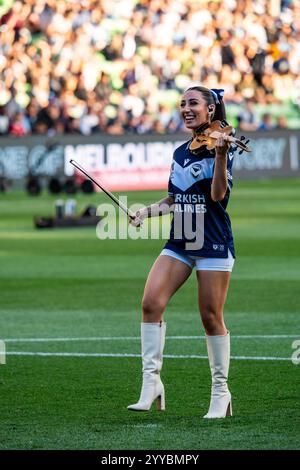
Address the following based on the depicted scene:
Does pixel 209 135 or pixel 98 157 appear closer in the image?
pixel 209 135

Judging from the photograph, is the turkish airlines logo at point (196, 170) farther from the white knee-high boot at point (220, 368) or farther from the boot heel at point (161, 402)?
the boot heel at point (161, 402)

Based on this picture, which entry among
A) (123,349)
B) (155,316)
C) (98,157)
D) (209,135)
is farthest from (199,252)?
(98,157)

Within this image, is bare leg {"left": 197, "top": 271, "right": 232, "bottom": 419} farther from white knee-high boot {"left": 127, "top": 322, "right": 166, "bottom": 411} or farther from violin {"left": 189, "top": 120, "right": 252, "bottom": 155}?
violin {"left": 189, "top": 120, "right": 252, "bottom": 155}

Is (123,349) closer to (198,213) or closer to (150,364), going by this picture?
(150,364)

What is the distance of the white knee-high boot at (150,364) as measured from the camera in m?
8.09

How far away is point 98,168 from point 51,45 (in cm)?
652

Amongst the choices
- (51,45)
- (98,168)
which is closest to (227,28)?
(51,45)

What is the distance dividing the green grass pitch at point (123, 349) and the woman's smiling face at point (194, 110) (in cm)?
184

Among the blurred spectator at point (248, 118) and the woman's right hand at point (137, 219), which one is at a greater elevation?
the woman's right hand at point (137, 219)

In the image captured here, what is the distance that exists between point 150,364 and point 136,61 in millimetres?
35622

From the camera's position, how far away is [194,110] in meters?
8.05

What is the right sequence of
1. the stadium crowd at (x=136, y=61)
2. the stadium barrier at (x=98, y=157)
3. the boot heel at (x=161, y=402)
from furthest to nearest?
the stadium crowd at (x=136, y=61)
the stadium barrier at (x=98, y=157)
the boot heel at (x=161, y=402)

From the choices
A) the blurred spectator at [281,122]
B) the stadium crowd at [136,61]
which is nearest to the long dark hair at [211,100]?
the stadium crowd at [136,61]

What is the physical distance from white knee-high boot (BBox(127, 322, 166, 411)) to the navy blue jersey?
20.8 inches
